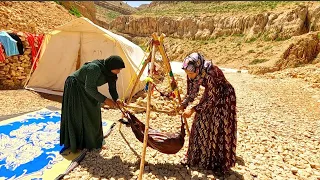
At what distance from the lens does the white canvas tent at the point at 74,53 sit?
6945 mm

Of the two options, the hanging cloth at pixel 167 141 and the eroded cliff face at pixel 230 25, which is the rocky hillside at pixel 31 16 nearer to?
the hanging cloth at pixel 167 141

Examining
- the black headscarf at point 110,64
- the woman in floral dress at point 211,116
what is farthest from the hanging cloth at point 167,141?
the black headscarf at point 110,64

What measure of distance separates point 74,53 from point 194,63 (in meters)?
5.46

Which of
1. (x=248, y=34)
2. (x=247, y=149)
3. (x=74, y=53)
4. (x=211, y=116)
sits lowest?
(x=247, y=149)

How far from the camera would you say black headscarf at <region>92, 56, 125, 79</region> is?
3176mm

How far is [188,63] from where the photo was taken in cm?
276

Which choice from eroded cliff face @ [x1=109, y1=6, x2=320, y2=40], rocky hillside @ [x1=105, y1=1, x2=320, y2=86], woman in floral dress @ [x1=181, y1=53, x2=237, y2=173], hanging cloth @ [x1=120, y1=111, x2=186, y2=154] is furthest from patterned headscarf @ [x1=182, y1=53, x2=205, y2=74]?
eroded cliff face @ [x1=109, y1=6, x2=320, y2=40]

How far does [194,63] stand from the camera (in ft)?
8.99

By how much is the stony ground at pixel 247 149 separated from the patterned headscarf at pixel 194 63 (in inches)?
50.2

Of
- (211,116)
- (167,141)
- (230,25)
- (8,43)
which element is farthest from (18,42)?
(230,25)

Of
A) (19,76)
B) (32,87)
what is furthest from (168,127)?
(19,76)

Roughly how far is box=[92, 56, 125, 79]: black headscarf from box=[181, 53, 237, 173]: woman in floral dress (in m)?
0.89

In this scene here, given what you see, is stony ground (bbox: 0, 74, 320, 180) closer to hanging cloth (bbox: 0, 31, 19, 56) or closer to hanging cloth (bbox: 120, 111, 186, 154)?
hanging cloth (bbox: 120, 111, 186, 154)

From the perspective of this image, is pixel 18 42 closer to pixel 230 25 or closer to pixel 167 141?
pixel 167 141
